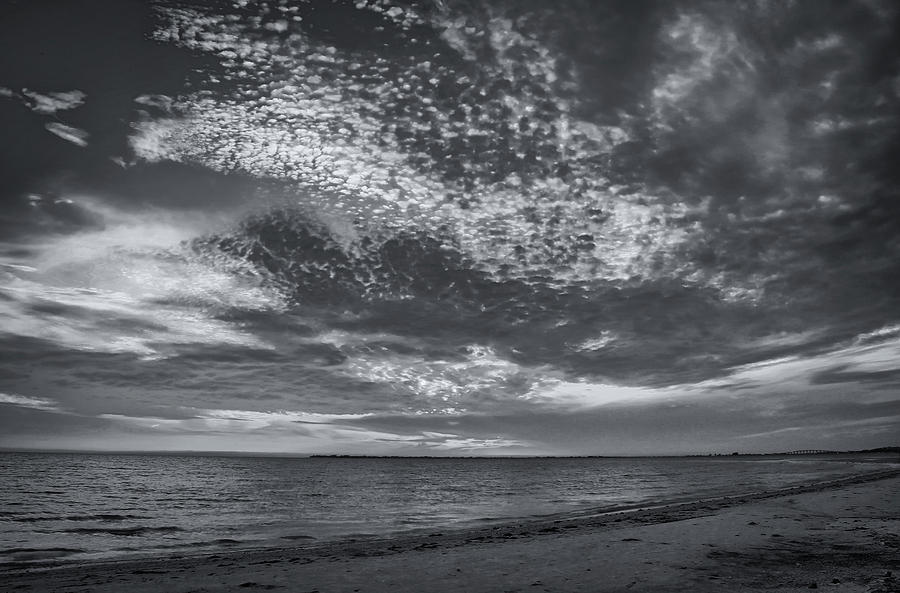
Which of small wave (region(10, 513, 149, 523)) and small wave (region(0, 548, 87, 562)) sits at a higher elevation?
small wave (region(0, 548, 87, 562))

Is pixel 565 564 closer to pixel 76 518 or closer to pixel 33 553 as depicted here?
pixel 33 553

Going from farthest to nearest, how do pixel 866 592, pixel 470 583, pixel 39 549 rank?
pixel 39 549, pixel 470 583, pixel 866 592

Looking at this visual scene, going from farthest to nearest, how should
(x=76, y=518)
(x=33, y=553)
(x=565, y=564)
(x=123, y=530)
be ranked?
(x=76, y=518), (x=123, y=530), (x=33, y=553), (x=565, y=564)

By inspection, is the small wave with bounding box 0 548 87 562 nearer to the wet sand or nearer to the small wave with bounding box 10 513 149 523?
the wet sand

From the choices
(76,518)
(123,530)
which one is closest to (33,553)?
(123,530)

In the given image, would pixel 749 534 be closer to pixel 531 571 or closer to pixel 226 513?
pixel 531 571

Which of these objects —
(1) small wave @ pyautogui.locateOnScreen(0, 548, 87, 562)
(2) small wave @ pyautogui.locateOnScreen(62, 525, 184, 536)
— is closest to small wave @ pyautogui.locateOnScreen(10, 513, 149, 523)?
(2) small wave @ pyautogui.locateOnScreen(62, 525, 184, 536)

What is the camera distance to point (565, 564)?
39.6ft

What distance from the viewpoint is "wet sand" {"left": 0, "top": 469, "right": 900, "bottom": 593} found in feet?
32.6

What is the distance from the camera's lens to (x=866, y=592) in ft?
26.8

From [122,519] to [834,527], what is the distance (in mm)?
35669

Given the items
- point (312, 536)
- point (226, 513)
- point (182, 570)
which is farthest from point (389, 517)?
point (182, 570)

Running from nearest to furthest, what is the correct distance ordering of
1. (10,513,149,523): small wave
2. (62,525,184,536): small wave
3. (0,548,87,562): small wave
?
(0,548,87,562): small wave < (62,525,184,536): small wave < (10,513,149,523): small wave

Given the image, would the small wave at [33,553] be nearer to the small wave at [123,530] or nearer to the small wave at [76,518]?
the small wave at [123,530]
